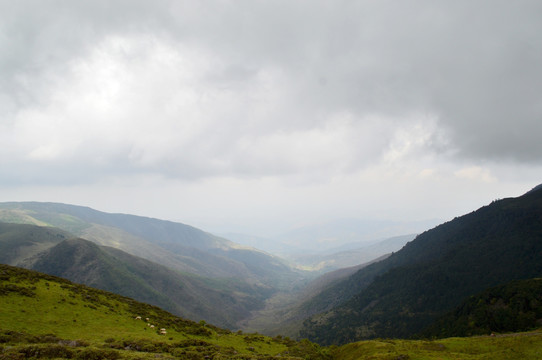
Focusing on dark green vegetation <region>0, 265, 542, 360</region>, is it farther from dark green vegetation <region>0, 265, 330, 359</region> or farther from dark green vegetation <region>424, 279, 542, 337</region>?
dark green vegetation <region>424, 279, 542, 337</region>

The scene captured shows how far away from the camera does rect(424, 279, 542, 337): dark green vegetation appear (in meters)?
89.4

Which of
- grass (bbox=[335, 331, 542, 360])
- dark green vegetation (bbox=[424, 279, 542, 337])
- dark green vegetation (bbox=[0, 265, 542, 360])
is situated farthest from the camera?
dark green vegetation (bbox=[424, 279, 542, 337])

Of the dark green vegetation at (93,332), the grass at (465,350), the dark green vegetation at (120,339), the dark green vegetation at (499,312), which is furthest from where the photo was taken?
the dark green vegetation at (499,312)

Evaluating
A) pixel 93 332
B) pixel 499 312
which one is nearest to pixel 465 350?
pixel 93 332

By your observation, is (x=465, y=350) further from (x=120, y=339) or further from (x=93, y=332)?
(x=93, y=332)

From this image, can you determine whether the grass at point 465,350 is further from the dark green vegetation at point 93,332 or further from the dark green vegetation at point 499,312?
the dark green vegetation at point 499,312

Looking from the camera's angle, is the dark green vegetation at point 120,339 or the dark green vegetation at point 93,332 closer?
the dark green vegetation at point 93,332

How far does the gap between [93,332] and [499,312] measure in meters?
130

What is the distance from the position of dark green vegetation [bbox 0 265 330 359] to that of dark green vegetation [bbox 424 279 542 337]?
7935cm

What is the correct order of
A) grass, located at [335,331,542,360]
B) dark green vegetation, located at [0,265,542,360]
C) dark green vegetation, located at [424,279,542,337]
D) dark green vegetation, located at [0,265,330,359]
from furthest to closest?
1. dark green vegetation, located at [424,279,542,337]
2. grass, located at [335,331,542,360]
3. dark green vegetation, located at [0,265,542,360]
4. dark green vegetation, located at [0,265,330,359]

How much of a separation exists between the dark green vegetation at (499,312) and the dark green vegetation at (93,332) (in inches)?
3124

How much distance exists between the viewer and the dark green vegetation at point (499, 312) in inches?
3519

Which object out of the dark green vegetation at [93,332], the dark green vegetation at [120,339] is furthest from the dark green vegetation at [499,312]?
the dark green vegetation at [93,332]

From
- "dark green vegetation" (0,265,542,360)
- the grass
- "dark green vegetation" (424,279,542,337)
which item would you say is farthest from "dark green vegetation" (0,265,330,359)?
"dark green vegetation" (424,279,542,337)
